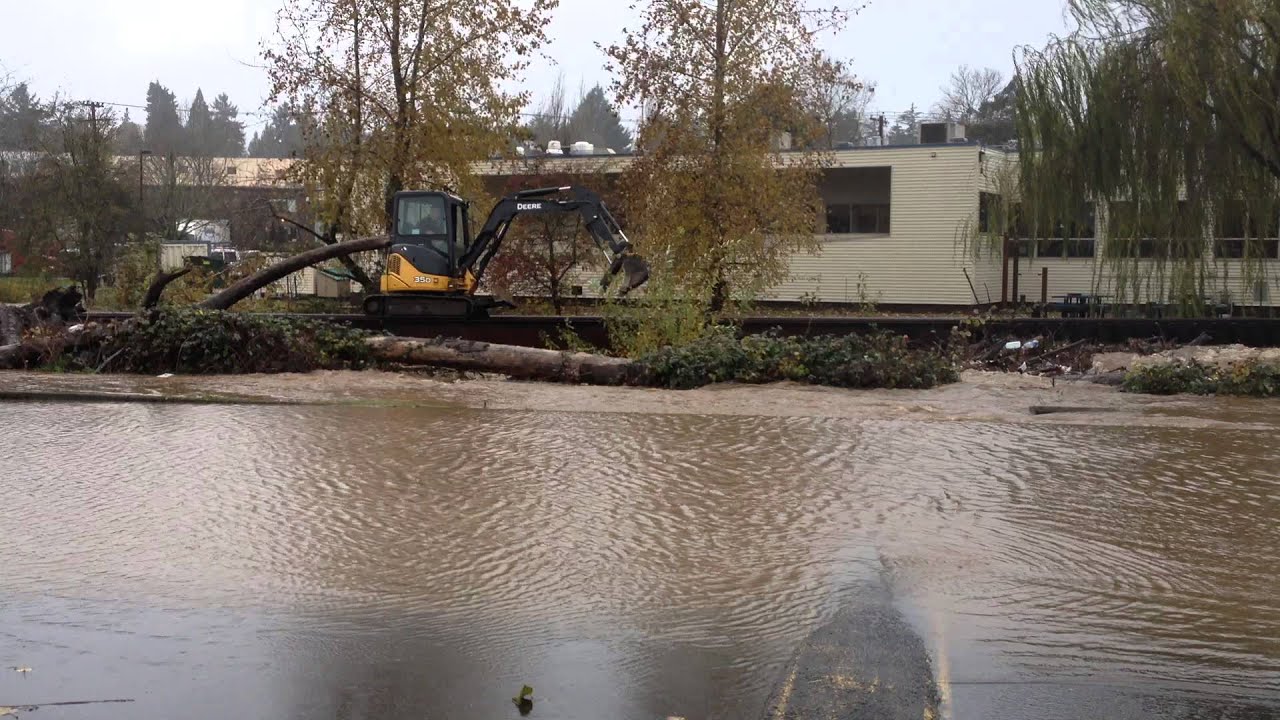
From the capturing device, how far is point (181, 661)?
5.53 meters

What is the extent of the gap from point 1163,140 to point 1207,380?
4.76 meters

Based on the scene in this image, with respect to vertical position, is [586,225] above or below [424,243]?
above

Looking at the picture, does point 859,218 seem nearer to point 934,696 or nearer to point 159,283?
point 159,283

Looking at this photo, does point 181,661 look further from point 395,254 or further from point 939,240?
point 939,240

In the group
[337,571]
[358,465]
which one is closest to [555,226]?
[358,465]

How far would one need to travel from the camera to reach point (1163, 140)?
60.4 feet

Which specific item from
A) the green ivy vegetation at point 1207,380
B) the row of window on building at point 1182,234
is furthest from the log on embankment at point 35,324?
the row of window on building at point 1182,234

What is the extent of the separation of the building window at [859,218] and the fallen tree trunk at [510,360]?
22.5 m

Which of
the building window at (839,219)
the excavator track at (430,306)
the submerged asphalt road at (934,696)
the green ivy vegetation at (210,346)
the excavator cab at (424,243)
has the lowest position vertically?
the submerged asphalt road at (934,696)

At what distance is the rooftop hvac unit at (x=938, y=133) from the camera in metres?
36.9

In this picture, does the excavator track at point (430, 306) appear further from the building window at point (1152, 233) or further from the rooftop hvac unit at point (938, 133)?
the rooftop hvac unit at point (938, 133)

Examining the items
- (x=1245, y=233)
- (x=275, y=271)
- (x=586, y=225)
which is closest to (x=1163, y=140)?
(x=1245, y=233)

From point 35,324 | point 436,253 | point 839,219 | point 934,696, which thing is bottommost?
point 934,696

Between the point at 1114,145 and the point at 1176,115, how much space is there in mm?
975
